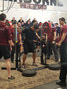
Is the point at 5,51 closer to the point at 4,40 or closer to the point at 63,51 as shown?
the point at 4,40

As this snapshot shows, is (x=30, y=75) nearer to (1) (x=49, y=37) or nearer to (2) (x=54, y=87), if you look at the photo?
(2) (x=54, y=87)

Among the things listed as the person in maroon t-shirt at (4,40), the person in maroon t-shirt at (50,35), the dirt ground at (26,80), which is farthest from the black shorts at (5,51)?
the person in maroon t-shirt at (50,35)

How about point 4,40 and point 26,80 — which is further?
point 26,80

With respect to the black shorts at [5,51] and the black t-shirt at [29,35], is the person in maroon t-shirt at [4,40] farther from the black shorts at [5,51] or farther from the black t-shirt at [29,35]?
the black t-shirt at [29,35]

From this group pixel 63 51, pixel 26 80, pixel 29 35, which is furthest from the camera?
pixel 29 35

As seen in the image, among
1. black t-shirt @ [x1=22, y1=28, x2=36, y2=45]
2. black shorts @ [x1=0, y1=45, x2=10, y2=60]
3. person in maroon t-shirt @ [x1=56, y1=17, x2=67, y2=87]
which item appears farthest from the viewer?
black t-shirt @ [x1=22, y1=28, x2=36, y2=45]

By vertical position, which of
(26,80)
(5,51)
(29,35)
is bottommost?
(26,80)

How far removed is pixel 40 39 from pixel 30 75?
182 cm

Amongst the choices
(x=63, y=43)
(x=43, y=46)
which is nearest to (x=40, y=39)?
(x=43, y=46)

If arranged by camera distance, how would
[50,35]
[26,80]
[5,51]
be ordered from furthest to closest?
[50,35]
[26,80]
[5,51]

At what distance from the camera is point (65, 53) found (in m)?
4.98

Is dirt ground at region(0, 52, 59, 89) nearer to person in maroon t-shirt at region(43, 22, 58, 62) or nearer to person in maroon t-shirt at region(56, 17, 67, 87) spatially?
person in maroon t-shirt at region(56, 17, 67, 87)

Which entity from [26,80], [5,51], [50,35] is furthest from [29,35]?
[26,80]

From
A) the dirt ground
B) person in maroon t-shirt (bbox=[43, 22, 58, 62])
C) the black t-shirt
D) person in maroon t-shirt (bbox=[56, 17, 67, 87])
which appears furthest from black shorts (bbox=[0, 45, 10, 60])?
person in maroon t-shirt (bbox=[43, 22, 58, 62])
